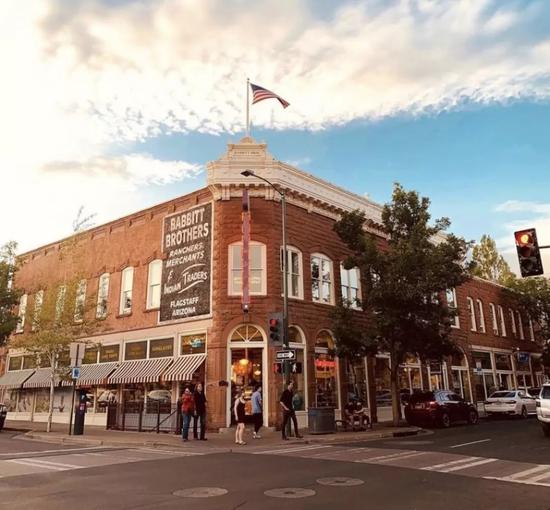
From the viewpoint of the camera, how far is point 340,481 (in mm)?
9234

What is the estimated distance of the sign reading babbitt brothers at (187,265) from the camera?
22781 millimetres

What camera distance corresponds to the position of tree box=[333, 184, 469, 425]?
22172mm

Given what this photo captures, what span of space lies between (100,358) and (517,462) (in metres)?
20.9

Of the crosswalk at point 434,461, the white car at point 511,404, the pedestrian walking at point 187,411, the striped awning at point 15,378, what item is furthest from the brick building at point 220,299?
Answer: the crosswalk at point 434,461

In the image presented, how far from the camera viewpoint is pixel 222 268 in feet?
72.5

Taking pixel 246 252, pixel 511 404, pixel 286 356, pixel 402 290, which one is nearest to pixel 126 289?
pixel 246 252

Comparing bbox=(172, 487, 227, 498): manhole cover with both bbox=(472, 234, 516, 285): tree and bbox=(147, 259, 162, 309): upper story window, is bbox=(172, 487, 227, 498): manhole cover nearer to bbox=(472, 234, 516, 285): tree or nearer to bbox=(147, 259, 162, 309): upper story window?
bbox=(147, 259, 162, 309): upper story window

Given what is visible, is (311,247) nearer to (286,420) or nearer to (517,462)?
(286,420)

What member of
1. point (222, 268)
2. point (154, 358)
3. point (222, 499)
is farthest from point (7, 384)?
point (222, 499)

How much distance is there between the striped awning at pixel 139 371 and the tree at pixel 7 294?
9189mm

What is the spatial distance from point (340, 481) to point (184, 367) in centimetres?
1322

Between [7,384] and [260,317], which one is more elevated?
[260,317]

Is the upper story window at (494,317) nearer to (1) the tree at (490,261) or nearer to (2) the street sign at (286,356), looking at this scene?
(1) the tree at (490,261)

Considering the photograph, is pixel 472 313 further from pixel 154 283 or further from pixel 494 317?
pixel 154 283
